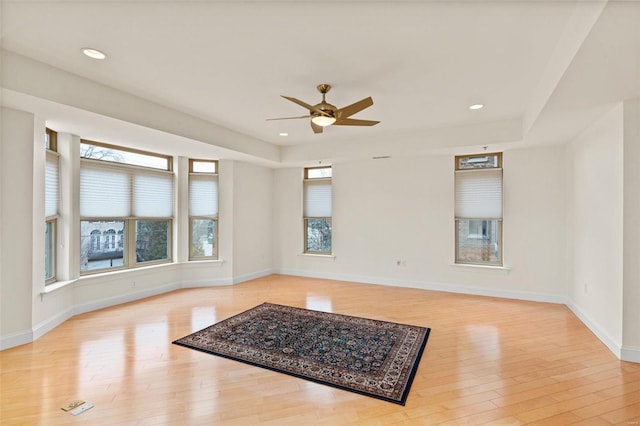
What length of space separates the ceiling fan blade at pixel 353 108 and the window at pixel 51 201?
390cm

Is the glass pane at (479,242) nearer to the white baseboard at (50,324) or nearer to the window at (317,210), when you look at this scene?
the window at (317,210)

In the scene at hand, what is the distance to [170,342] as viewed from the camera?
11.2ft

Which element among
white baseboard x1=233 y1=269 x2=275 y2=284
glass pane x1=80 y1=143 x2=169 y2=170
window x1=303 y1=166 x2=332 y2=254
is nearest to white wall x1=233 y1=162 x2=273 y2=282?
white baseboard x1=233 y1=269 x2=275 y2=284

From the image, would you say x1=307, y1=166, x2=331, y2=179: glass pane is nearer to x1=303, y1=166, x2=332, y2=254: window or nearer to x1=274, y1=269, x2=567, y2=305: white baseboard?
x1=303, y1=166, x2=332, y2=254: window

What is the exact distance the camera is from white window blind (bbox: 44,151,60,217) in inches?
156

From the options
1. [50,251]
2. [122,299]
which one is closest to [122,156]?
[50,251]

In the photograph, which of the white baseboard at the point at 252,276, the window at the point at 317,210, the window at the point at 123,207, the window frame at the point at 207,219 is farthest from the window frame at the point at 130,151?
the window at the point at 317,210

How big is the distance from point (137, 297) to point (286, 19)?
498cm

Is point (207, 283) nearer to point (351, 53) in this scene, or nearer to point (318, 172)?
point (318, 172)

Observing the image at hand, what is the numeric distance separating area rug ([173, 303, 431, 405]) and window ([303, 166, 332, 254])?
9.09ft

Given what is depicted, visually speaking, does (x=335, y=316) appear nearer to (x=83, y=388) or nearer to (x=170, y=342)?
(x=170, y=342)

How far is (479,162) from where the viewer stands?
18.4 feet

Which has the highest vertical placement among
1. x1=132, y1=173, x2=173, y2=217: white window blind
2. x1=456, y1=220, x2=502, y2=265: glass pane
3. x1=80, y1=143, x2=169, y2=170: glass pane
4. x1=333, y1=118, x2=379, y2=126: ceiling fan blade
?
x1=333, y1=118, x2=379, y2=126: ceiling fan blade

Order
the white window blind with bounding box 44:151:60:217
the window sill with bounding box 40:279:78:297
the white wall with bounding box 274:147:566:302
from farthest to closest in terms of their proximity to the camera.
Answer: the white wall with bounding box 274:147:566:302, the white window blind with bounding box 44:151:60:217, the window sill with bounding box 40:279:78:297
